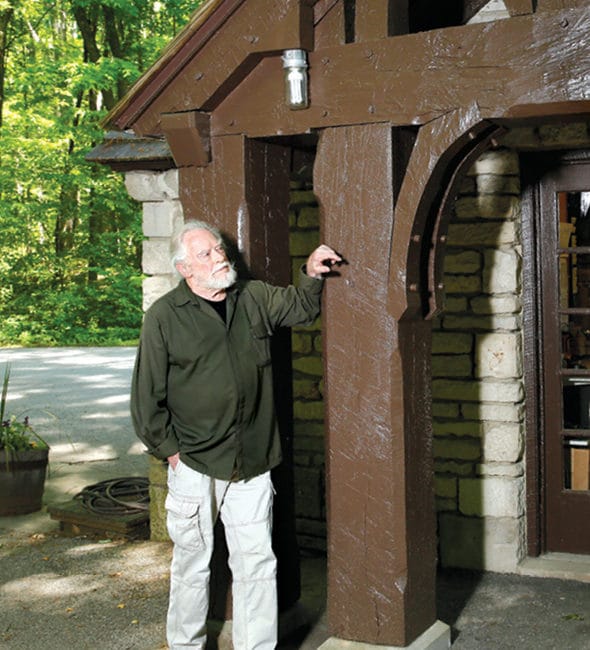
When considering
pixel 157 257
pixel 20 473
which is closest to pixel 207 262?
pixel 157 257

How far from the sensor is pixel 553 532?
6266mm

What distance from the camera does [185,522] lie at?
4270mm

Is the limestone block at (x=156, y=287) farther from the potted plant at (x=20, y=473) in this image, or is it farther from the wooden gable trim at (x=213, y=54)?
the wooden gable trim at (x=213, y=54)

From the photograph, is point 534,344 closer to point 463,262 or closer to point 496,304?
point 496,304

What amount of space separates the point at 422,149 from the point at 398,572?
68.4 inches

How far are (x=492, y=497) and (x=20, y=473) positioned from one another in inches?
140

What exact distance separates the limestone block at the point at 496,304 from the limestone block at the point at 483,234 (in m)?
0.32

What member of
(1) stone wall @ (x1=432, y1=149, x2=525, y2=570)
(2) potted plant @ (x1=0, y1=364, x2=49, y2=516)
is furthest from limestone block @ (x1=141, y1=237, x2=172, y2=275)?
(1) stone wall @ (x1=432, y1=149, x2=525, y2=570)

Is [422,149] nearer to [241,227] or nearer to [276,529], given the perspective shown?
[241,227]

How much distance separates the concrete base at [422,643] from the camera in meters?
4.36

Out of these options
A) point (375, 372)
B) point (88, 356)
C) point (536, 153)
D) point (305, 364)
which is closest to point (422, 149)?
point (375, 372)

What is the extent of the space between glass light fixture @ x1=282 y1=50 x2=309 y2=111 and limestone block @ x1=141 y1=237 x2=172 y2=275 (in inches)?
102

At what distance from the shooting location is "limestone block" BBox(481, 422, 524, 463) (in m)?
6.08

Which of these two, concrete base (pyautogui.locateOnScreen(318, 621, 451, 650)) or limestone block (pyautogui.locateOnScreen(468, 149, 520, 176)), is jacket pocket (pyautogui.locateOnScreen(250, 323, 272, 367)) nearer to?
concrete base (pyautogui.locateOnScreen(318, 621, 451, 650))
